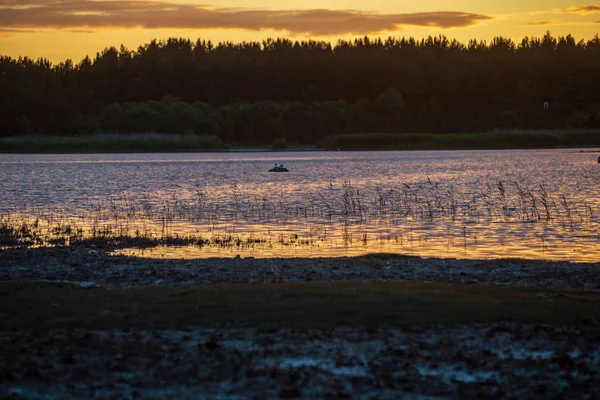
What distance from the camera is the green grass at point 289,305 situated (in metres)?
14.5

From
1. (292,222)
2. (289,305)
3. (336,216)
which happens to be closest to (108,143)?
(336,216)

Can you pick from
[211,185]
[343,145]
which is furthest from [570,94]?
[211,185]

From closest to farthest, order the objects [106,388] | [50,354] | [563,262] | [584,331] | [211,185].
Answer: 1. [106,388]
2. [50,354]
3. [584,331]
4. [563,262]
5. [211,185]

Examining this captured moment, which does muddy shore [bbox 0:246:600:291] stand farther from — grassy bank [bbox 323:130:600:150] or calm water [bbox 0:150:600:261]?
grassy bank [bbox 323:130:600:150]

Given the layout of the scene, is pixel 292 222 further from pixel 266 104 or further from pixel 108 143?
pixel 266 104

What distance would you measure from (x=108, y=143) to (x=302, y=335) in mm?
146575

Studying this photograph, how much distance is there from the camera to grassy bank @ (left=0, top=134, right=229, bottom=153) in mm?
152875

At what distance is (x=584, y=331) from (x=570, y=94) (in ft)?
608

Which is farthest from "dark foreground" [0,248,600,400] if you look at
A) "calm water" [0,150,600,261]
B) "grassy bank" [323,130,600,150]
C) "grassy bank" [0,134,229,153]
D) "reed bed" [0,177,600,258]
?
"grassy bank" [323,130,600,150]

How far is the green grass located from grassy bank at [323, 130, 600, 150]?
15090cm

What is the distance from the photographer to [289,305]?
15.5 metres

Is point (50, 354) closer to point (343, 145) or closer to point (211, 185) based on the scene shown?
point (211, 185)

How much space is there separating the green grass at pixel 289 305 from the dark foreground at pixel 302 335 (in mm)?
39

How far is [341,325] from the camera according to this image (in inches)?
559
